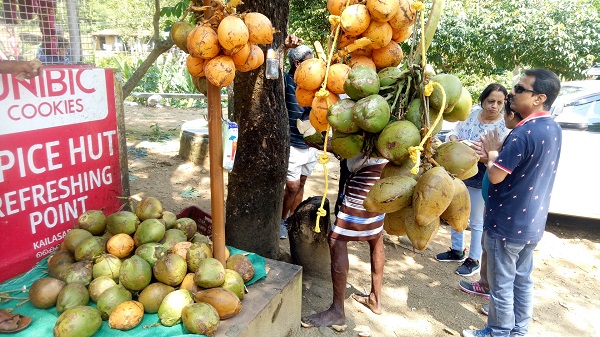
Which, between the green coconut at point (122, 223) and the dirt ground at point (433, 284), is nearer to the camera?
the green coconut at point (122, 223)

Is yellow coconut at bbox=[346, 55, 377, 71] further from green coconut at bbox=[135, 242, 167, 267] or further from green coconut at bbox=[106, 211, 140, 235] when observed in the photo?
green coconut at bbox=[106, 211, 140, 235]

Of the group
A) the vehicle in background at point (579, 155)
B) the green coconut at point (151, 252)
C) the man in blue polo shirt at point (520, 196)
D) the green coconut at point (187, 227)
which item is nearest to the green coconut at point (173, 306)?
the green coconut at point (151, 252)

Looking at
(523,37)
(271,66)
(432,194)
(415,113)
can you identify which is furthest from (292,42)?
(523,37)

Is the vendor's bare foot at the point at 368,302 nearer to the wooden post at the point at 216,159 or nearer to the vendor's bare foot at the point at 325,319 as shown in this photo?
the vendor's bare foot at the point at 325,319

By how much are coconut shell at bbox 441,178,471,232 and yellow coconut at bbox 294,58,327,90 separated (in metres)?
0.62

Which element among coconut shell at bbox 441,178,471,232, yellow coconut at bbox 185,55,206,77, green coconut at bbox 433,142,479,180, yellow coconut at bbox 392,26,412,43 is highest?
yellow coconut at bbox 392,26,412,43

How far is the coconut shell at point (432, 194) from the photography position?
4.19 feet

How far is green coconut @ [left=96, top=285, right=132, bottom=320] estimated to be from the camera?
211 centimetres

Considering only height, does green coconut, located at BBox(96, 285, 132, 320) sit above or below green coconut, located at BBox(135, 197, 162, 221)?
below

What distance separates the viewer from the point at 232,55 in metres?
1.87

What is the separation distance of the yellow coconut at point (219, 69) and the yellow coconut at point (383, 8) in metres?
0.65

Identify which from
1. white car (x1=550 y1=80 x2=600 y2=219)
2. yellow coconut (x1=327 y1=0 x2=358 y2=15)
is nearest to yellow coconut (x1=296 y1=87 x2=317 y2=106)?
yellow coconut (x1=327 y1=0 x2=358 y2=15)

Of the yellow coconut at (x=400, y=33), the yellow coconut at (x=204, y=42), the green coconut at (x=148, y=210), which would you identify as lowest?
the green coconut at (x=148, y=210)

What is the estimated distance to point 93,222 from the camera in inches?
104
